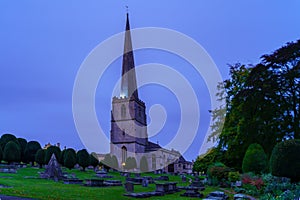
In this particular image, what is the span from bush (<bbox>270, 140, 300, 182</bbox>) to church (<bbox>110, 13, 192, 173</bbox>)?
164 feet

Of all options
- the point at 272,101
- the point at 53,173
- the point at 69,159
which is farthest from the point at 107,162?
the point at 272,101

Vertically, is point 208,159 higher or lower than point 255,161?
higher

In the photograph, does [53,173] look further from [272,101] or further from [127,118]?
A: [127,118]

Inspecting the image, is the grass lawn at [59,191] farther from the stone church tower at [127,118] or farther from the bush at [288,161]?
the stone church tower at [127,118]

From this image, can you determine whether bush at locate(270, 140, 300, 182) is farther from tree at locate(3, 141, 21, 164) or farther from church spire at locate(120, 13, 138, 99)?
church spire at locate(120, 13, 138, 99)

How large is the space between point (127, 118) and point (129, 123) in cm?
131

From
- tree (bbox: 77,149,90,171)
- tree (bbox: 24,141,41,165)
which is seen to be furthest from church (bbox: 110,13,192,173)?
tree (bbox: 24,141,41,165)

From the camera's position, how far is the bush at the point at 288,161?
15.2m

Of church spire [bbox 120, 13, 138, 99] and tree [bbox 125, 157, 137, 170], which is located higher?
church spire [bbox 120, 13, 138, 99]

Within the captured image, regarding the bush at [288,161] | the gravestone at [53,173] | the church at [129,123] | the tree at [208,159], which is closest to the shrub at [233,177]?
the bush at [288,161]

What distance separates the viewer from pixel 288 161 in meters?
15.3

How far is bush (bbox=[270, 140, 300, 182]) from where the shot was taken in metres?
15.2

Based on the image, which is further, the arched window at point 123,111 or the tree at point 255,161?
the arched window at point 123,111

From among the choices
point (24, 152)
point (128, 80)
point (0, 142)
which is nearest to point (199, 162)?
point (24, 152)
